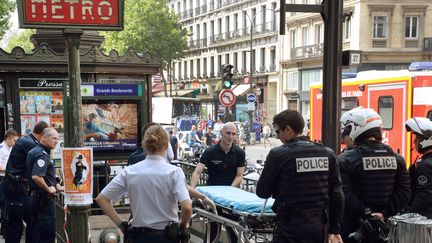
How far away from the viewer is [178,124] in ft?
102

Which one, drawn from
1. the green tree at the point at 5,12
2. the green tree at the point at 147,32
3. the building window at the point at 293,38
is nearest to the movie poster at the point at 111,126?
the green tree at the point at 5,12

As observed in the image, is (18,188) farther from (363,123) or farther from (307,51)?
(307,51)

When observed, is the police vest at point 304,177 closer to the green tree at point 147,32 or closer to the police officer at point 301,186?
the police officer at point 301,186

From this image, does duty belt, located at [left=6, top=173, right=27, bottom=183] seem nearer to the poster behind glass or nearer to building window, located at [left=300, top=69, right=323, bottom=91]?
the poster behind glass

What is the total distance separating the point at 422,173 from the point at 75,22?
3.15 metres

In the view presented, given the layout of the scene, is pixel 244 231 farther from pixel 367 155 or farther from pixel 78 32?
pixel 78 32

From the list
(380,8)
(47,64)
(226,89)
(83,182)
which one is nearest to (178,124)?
(226,89)

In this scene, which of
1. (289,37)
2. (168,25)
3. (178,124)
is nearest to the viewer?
(178,124)

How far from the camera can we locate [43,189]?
5992 mm

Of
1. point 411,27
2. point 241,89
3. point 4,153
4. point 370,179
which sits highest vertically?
point 411,27

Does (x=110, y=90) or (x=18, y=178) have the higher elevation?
(x=110, y=90)

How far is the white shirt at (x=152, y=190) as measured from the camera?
12.5 feet

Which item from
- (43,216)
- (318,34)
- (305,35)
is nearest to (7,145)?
(43,216)

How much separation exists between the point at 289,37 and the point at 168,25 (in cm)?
1424
